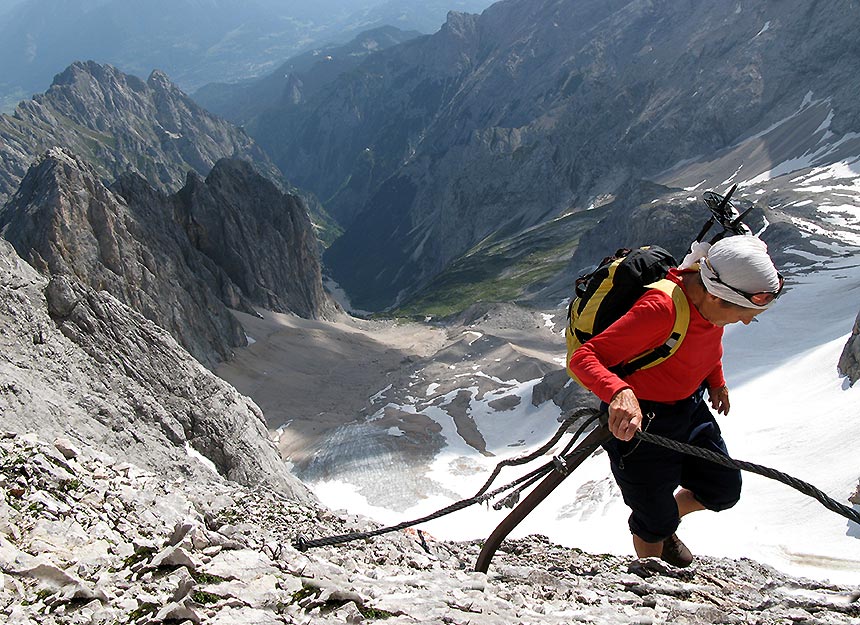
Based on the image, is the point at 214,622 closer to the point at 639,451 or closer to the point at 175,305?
the point at 639,451

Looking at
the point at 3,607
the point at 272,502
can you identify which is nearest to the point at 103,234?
the point at 272,502

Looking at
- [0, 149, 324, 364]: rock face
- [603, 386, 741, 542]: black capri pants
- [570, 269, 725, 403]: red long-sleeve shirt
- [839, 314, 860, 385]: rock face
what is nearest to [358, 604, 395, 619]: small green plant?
[570, 269, 725, 403]: red long-sleeve shirt

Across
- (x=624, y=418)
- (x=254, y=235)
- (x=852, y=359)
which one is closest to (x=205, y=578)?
(x=624, y=418)

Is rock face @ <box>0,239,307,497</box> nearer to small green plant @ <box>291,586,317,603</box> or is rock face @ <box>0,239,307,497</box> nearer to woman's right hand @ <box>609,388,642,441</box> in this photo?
small green plant @ <box>291,586,317,603</box>

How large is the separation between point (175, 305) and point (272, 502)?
5794cm

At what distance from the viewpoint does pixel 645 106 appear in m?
187

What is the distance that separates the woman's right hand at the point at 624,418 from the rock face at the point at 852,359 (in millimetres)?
28474

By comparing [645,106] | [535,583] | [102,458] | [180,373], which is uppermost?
[645,106]

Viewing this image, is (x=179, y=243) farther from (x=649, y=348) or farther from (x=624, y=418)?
(x=624, y=418)

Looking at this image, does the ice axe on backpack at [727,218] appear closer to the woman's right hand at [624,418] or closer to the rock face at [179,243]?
the woman's right hand at [624,418]

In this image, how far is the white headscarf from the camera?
6.55 meters

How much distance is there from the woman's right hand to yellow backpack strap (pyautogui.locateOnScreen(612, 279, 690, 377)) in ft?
2.64

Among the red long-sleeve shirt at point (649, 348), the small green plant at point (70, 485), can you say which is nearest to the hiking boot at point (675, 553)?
the red long-sleeve shirt at point (649, 348)

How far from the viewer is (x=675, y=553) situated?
884 cm
